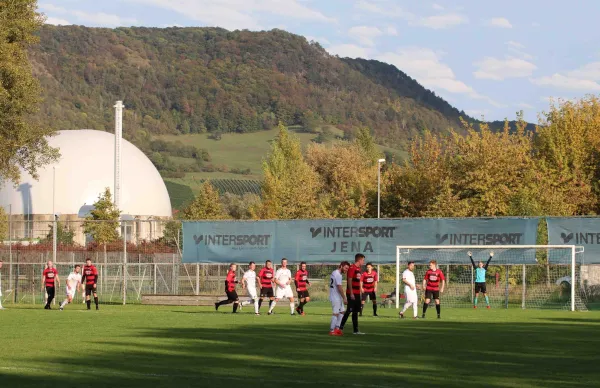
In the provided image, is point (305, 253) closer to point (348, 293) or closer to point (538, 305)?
point (538, 305)

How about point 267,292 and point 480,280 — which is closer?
point 267,292

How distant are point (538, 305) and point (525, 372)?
87.3 ft

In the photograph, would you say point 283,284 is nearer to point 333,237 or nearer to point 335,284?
point 333,237

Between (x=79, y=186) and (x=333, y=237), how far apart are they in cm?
5516

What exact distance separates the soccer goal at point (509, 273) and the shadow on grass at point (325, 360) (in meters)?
16.0

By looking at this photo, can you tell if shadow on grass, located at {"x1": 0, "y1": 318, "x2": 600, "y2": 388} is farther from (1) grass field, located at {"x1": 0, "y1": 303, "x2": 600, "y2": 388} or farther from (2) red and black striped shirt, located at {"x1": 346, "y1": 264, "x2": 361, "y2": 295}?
(2) red and black striped shirt, located at {"x1": 346, "y1": 264, "x2": 361, "y2": 295}

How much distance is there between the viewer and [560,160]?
65.2 metres

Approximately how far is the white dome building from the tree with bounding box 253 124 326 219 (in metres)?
11.0

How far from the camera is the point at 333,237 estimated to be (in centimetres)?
4234

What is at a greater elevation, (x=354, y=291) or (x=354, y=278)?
(x=354, y=278)

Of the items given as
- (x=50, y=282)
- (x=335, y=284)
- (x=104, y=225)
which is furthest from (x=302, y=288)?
(x=104, y=225)

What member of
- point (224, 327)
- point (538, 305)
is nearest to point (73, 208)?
point (538, 305)

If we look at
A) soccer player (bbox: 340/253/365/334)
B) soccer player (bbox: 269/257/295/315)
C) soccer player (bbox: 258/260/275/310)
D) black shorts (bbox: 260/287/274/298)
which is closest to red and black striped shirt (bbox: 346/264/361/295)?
soccer player (bbox: 340/253/365/334)

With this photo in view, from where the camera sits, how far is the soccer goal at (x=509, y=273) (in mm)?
40125
